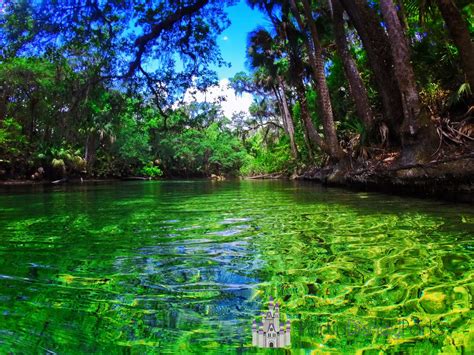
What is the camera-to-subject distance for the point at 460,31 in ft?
18.5

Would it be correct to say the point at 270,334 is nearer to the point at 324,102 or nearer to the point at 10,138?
the point at 324,102

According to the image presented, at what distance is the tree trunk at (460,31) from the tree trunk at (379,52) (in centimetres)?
236

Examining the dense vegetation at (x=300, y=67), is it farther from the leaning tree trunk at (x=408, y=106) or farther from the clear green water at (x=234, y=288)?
the clear green water at (x=234, y=288)

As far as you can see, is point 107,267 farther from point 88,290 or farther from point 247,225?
point 247,225

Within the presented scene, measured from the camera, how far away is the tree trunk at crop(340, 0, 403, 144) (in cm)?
818

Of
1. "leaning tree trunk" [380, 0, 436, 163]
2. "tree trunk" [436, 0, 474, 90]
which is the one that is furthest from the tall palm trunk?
"tree trunk" [436, 0, 474, 90]

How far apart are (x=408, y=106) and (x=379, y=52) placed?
5.86ft

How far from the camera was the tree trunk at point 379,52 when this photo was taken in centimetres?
818

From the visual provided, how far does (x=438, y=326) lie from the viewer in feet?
4.92

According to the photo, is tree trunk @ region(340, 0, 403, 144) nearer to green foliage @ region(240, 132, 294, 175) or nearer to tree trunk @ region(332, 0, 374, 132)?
tree trunk @ region(332, 0, 374, 132)

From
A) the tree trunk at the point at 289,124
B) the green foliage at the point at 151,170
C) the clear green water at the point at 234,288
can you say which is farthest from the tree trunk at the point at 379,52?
the green foliage at the point at 151,170

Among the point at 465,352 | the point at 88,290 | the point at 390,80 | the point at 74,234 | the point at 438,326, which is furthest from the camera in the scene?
the point at 390,80

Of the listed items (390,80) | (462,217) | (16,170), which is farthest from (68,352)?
(16,170)

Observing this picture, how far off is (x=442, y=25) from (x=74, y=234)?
11.8m
